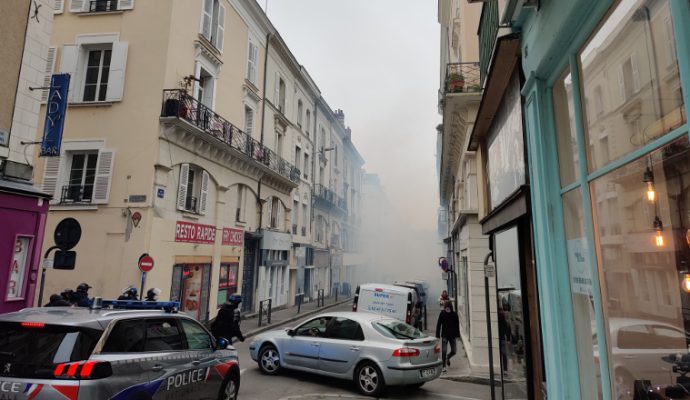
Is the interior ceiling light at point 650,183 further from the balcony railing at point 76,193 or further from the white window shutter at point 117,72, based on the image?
the white window shutter at point 117,72

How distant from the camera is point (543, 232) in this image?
3756mm

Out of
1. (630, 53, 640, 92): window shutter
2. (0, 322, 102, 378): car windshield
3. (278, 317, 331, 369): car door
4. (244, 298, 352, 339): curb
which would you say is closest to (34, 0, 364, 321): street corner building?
(244, 298, 352, 339): curb

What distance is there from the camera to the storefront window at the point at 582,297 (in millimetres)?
3109

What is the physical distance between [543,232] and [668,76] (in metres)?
1.94

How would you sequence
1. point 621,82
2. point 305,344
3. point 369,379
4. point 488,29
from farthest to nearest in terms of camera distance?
point 305,344, point 369,379, point 488,29, point 621,82

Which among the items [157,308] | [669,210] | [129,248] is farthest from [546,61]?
[129,248]

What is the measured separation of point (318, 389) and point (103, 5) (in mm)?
14394

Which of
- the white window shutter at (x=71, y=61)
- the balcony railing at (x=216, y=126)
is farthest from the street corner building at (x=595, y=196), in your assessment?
the white window shutter at (x=71, y=61)

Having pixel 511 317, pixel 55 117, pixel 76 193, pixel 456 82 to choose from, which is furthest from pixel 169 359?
pixel 76 193

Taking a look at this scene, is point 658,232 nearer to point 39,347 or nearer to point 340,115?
point 39,347

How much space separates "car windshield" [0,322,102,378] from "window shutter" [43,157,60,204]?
10498 millimetres

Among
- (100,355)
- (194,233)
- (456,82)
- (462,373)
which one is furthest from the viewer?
(194,233)

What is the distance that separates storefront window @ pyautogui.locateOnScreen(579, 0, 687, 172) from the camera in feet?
6.86

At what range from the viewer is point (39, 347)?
11.9 feet
